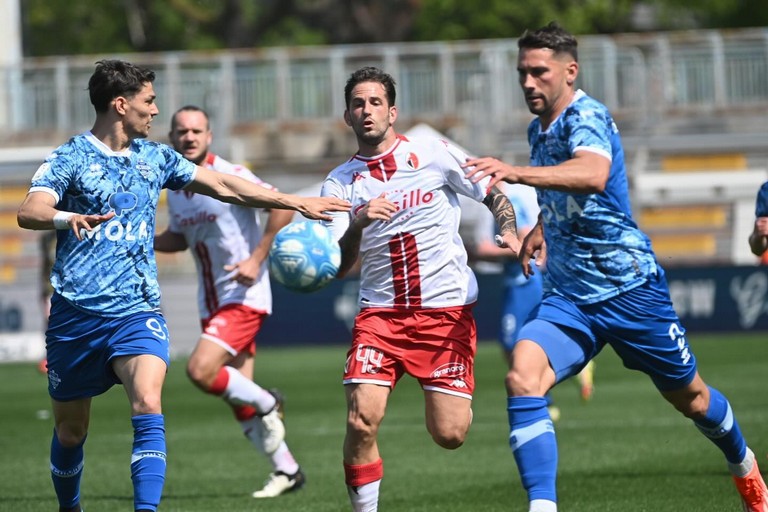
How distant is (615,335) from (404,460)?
3.82 meters

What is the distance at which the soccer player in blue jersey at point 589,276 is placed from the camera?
22.6ft

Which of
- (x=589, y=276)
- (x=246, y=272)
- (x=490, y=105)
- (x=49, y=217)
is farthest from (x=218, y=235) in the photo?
(x=490, y=105)

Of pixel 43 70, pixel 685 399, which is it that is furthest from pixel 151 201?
pixel 43 70

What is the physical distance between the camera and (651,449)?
417 inches

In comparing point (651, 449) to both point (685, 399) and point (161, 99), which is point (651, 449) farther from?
point (161, 99)

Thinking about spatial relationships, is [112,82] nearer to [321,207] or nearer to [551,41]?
[321,207]

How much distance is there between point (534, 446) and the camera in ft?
21.4

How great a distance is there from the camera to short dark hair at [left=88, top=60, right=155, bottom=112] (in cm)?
695

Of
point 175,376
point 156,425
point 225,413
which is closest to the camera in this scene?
point 156,425

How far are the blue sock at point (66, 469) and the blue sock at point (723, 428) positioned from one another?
3.30 metres

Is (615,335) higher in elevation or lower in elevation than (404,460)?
higher

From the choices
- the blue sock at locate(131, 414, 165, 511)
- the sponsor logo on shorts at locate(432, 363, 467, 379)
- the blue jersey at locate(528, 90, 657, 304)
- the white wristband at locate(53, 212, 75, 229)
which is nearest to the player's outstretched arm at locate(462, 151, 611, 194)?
the blue jersey at locate(528, 90, 657, 304)

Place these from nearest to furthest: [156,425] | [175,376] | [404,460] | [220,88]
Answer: [156,425]
[404,460]
[175,376]
[220,88]

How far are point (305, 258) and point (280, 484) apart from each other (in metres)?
2.34
